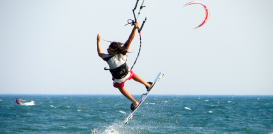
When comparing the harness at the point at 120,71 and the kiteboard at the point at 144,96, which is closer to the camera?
the harness at the point at 120,71

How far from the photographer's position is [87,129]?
23781mm

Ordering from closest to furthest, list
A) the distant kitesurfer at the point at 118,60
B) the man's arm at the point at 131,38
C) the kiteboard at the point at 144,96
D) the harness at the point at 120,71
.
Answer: the man's arm at the point at 131,38, the distant kitesurfer at the point at 118,60, the harness at the point at 120,71, the kiteboard at the point at 144,96

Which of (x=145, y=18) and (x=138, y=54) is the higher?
(x=145, y=18)

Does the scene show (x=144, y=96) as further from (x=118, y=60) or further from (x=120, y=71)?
(x=118, y=60)

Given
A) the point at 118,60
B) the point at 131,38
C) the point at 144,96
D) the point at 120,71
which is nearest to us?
the point at 131,38

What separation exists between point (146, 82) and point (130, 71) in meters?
0.97

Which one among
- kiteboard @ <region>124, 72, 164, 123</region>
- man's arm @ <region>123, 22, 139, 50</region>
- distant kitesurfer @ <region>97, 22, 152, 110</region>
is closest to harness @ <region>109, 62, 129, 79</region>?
distant kitesurfer @ <region>97, 22, 152, 110</region>

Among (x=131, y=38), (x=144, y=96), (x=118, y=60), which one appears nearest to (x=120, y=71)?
(x=118, y=60)

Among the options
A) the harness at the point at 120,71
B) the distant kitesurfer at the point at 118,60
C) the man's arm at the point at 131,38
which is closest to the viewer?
the man's arm at the point at 131,38

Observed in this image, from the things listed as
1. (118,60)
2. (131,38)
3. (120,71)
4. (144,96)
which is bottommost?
(144,96)

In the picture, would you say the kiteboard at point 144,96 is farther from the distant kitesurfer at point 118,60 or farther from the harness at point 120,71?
the harness at point 120,71

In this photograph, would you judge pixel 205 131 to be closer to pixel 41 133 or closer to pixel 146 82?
pixel 41 133

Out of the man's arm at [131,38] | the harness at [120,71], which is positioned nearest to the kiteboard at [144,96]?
the harness at [120,71]

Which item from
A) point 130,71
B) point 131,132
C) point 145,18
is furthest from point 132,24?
point 131,132
